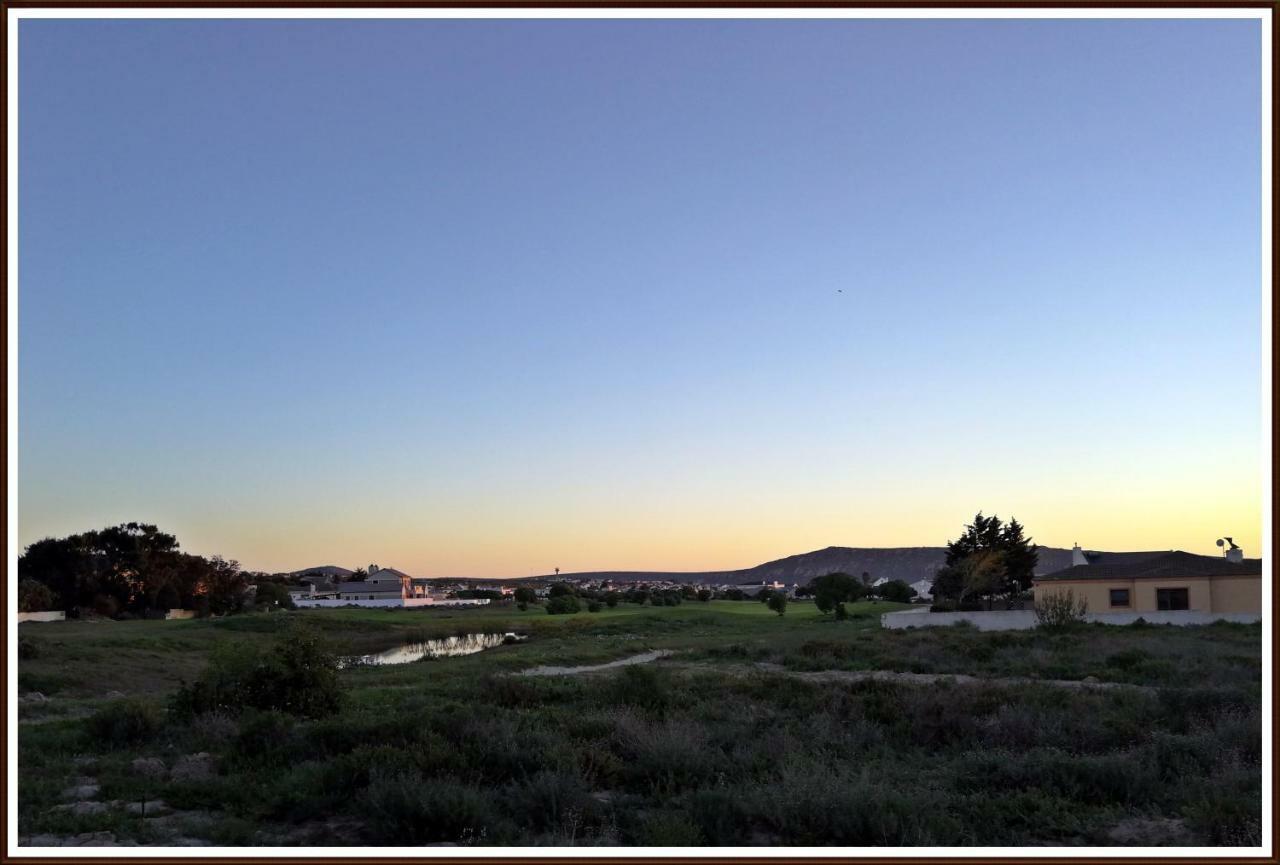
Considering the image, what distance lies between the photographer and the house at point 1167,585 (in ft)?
119

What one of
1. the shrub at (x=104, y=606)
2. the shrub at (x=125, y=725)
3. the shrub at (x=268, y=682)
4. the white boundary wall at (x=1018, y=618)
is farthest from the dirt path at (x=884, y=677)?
the shrub at (x=104, y=606)

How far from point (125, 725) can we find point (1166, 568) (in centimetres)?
3914

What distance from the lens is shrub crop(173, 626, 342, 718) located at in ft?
45.9

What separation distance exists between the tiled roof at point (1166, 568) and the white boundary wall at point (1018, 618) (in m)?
2.09

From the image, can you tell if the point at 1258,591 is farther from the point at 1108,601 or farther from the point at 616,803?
the point at 616,803

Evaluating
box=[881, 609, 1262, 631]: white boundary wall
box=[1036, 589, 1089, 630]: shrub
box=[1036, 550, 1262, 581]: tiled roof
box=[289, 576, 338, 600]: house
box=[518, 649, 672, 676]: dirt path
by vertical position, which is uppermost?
box=[1036, 550, 1262, 581]: tiled roof

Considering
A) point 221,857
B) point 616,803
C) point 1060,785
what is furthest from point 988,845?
point 221,857

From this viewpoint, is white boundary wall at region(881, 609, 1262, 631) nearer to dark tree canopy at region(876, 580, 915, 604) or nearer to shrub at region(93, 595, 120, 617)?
dark tree canopy at region(876, 580, 915, 604)

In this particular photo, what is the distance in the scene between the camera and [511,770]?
31.3 feet

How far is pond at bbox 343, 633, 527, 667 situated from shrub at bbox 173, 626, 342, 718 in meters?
21.6

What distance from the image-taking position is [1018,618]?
3650 cm

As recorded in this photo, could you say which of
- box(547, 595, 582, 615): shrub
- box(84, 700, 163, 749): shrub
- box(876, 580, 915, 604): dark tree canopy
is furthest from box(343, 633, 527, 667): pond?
box(876, 580, 915, 604): dark tree canopy

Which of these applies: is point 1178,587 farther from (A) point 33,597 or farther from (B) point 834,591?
(A) point 33,597

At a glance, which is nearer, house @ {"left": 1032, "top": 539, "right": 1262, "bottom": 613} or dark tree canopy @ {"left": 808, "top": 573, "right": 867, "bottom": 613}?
house @ {"left": 1032, "top": 539, "right": 1262, "bottom": 613}
